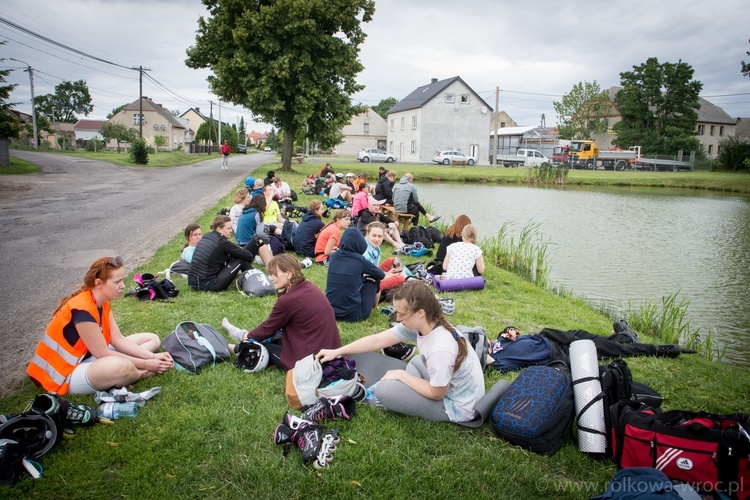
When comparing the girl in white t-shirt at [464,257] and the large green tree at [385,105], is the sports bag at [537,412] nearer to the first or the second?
the girl in white t-shirt at [464,257]

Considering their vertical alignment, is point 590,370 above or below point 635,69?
below

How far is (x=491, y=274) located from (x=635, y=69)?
56523 mm

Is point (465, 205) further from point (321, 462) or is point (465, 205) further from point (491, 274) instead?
point (321, 462)

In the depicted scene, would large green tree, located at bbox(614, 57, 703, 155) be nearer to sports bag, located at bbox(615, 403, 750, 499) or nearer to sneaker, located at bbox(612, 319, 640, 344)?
sneaker, located at bbox(612, 319, 640, 344)

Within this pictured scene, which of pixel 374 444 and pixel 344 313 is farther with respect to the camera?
pixel 344 313

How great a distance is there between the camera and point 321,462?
127 inches

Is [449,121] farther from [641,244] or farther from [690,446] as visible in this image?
[690,446]

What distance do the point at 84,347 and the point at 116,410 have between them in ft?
2.17

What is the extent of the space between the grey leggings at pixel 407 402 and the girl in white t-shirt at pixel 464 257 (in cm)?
444

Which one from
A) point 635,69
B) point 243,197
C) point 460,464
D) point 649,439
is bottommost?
point 460,464

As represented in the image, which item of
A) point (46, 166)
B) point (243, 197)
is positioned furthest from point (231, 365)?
point (46, 166)

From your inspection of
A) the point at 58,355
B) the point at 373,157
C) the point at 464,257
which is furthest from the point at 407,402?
the point at 373,157

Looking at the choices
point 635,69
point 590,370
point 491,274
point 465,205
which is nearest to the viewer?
point 590,370

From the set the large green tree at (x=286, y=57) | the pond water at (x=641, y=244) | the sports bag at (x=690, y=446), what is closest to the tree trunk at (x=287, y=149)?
the large green tree at (x=286, y=57)
